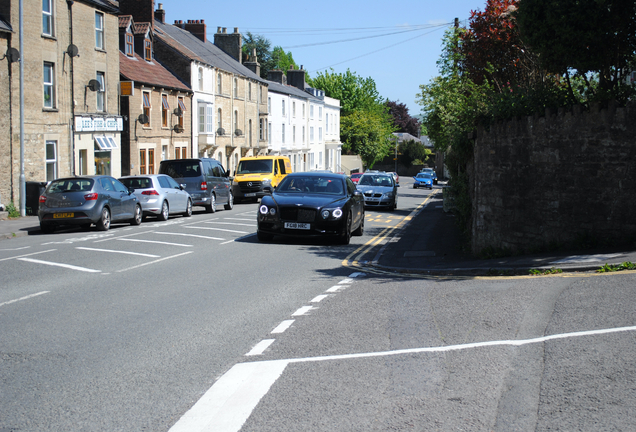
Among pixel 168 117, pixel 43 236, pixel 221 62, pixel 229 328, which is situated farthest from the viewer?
pixel 221 62

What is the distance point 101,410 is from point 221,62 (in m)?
49.2

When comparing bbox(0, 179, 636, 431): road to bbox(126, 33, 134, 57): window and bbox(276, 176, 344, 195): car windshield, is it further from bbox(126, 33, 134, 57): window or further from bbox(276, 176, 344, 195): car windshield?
bbox(126, 33, 134, 57): window

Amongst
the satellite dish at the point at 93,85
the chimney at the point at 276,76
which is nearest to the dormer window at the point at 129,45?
the satellite dish at the point at 93,85

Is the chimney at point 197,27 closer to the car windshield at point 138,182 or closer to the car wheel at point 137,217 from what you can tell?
the car windshield at point 138,182

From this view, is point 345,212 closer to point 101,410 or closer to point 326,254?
point 326,254

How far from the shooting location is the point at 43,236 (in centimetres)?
1761

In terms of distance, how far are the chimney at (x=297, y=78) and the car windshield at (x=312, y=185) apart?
64346 millimetres

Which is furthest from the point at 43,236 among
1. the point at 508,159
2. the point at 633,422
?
the point at 633,422

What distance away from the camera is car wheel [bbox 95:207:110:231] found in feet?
61.4

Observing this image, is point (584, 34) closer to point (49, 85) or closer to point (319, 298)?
point (319, 298)

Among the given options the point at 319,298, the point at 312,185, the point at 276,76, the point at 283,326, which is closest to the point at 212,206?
the point at 312,185

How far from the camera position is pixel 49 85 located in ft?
88.6

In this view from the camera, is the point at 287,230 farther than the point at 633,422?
Yes

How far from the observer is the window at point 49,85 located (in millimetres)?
26875
